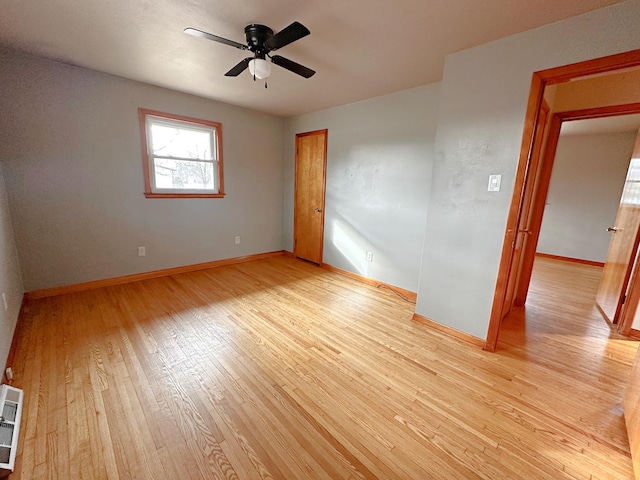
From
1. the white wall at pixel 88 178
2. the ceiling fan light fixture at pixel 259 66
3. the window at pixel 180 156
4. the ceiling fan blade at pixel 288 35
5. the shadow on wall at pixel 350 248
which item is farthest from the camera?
the shadow on wall at pixel 350 248

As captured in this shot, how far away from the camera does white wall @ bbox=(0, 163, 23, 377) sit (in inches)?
70.1

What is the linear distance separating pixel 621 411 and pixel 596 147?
560 centimetres

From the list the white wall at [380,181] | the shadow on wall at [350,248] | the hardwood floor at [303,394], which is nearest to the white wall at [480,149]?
the hardwood floor at [303,394]

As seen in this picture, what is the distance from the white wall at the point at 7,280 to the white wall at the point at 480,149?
11.0 feet

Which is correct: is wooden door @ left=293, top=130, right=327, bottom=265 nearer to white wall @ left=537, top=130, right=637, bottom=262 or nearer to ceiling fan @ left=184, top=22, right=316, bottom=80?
ceiling fan @ left=184, top=22, right=316, bottom=80

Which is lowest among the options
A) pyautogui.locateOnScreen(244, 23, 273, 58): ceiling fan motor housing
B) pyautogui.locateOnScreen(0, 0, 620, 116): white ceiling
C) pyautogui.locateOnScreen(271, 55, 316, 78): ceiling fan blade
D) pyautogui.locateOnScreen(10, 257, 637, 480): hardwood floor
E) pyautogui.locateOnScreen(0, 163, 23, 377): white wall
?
pyautogui.locateOnScreen(10, 257, 637, 480): hardwood floor

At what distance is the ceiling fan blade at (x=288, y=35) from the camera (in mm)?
1552

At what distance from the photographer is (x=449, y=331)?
2.40 meters

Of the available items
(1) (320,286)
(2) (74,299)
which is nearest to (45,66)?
(2) (74,299)

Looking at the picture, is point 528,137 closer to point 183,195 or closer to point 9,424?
point 9,424

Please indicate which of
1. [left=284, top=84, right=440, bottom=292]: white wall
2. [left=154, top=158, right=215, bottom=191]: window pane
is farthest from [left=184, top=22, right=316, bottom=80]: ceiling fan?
[left=154, top=158, right=215, bottom=191]: window pane

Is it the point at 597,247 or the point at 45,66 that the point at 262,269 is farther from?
the point at 597,247

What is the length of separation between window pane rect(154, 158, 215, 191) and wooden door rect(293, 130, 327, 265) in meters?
1.48

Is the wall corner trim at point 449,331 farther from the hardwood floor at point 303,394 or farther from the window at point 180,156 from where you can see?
the window at point 180,156
